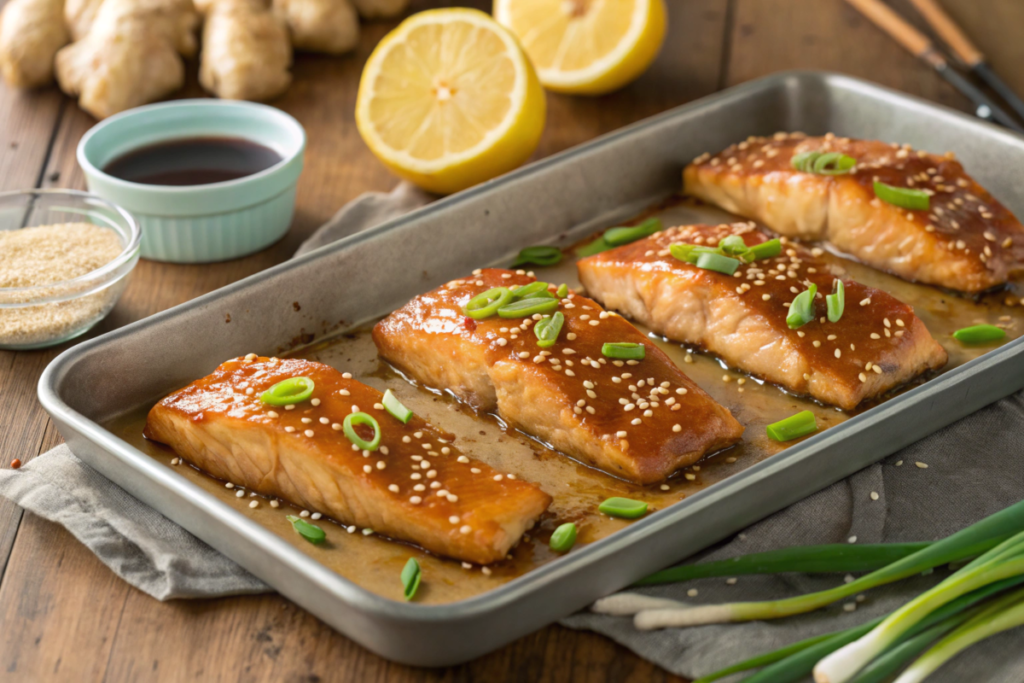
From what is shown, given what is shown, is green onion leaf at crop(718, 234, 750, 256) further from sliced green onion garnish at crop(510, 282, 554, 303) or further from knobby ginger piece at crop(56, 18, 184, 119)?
knobby ginger piece at crop(56, 18, 184, 119)

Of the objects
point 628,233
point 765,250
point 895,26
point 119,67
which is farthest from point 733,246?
point 119,67

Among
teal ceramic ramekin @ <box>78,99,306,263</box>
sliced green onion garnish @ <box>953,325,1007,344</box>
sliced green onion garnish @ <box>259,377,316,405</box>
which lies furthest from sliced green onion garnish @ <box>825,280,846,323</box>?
teal ceramic ramekin @ <box>78,99,306,263</box>

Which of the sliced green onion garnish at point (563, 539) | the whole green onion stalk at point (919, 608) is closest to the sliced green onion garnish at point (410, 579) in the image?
the sliced green onion garnish at point (563, 539)

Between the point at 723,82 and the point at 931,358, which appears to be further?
the point at 723,82

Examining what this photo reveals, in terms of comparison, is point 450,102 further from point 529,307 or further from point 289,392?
point 289,392

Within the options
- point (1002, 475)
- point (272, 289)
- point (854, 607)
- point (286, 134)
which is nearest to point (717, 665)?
point (854, 607)

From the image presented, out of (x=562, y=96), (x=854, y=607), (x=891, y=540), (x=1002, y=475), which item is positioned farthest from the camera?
(x=562, y=96)

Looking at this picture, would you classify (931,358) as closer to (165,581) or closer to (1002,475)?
(1002,475)
